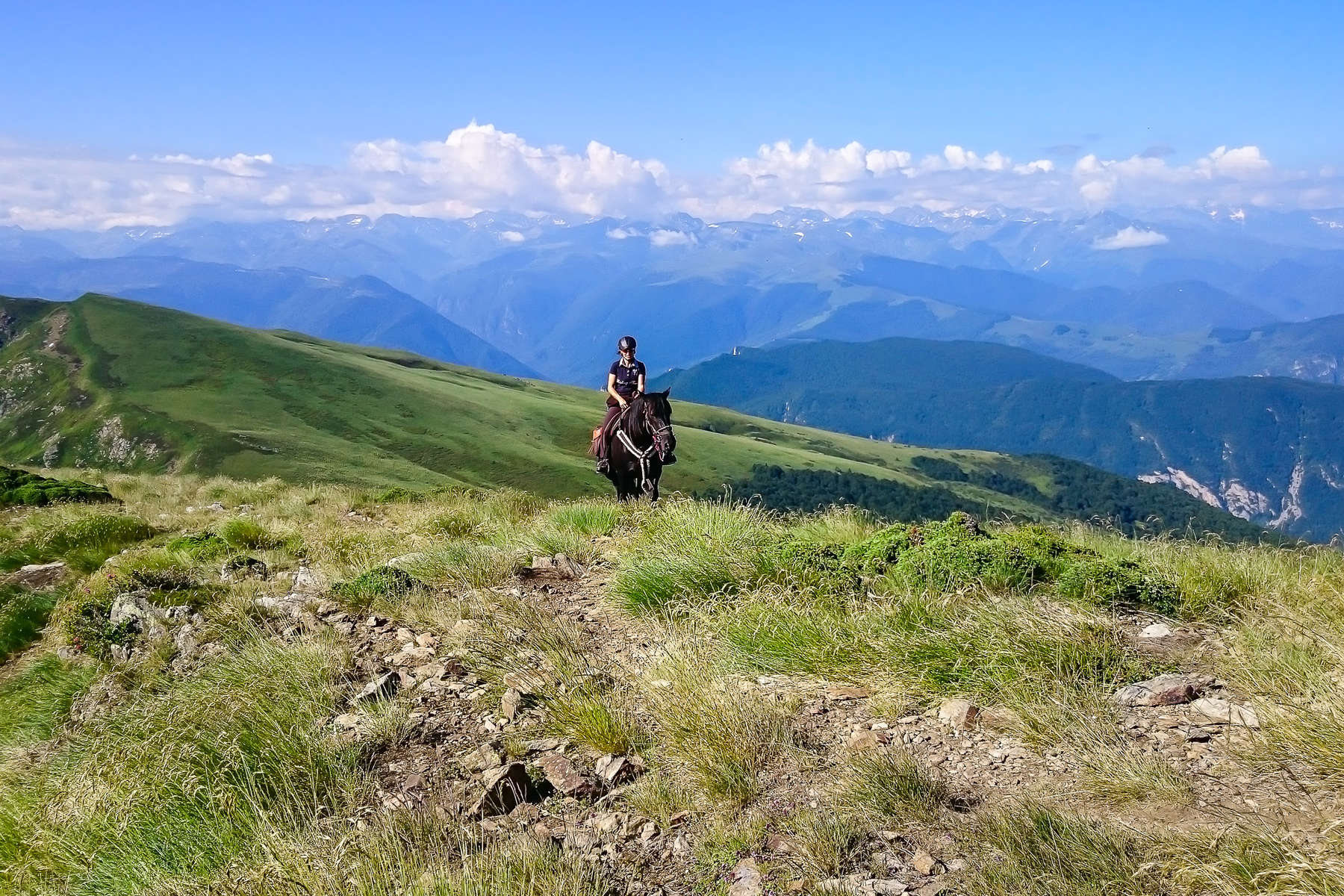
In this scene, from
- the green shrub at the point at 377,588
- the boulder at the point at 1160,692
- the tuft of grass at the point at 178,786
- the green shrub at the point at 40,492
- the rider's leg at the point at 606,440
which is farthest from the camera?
the green shrub at the point at 40,492

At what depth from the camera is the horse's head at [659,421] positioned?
15594 millimetres

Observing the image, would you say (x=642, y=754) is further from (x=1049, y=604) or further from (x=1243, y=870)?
(x=1049, y=604)

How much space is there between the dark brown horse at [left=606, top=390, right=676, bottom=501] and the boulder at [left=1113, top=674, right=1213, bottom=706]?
34.1 feet

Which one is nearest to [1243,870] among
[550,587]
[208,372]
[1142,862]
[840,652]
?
[1142,862]

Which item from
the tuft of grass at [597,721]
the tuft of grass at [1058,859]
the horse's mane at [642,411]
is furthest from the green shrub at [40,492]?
the tuft of grass at [1058,859]

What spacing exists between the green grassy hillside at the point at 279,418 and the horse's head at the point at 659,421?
255 feet

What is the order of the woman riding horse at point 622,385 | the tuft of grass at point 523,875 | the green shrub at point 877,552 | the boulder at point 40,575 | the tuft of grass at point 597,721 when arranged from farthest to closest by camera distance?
the woman riding horse at point 622,385 → the boulder at point 40,575 → the green shrub at point 877,552 → the tuft of grass at point 597,721 → the tuft of grass at point 523,875

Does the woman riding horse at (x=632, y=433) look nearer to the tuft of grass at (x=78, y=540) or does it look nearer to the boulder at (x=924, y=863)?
the tuft of grass at (x=78, y=540)

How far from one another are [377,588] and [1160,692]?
7520mm

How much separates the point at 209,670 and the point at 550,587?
3611 millimetres

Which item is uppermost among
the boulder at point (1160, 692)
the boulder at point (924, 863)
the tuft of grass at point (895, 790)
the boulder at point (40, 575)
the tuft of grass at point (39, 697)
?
the boulder at point (1160, 692)

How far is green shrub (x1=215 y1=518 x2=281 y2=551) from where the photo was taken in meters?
12.4

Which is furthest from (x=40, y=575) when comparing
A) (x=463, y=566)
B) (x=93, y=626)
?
(x=463, y=566)

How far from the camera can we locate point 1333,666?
4809 millimetres
